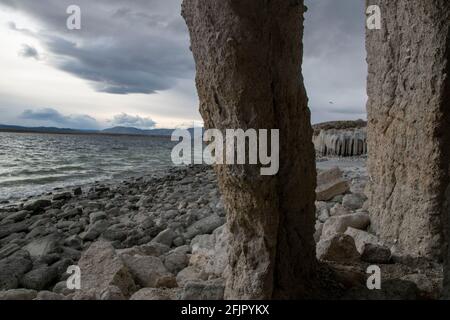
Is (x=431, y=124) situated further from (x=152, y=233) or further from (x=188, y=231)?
(x=152, y=233)

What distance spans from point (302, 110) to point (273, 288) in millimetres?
1310

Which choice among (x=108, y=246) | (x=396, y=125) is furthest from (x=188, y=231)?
(x=396, y=125)

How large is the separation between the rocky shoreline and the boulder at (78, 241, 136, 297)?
1cm

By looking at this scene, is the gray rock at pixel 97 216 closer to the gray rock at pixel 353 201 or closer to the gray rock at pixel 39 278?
the gray rock at pixel 39 278

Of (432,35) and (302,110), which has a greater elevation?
(432,35)

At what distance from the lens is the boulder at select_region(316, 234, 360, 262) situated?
3.82 meters

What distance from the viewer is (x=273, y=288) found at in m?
2.97

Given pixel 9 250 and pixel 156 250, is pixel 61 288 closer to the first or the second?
pixel 156 250

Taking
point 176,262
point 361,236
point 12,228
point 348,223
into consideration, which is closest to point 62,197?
point 12,228

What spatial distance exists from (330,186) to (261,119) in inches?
223

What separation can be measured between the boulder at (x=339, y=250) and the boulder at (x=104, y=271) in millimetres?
1875

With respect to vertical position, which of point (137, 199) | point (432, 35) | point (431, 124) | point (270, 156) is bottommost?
point (137, 199)

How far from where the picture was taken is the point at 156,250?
567 cm
